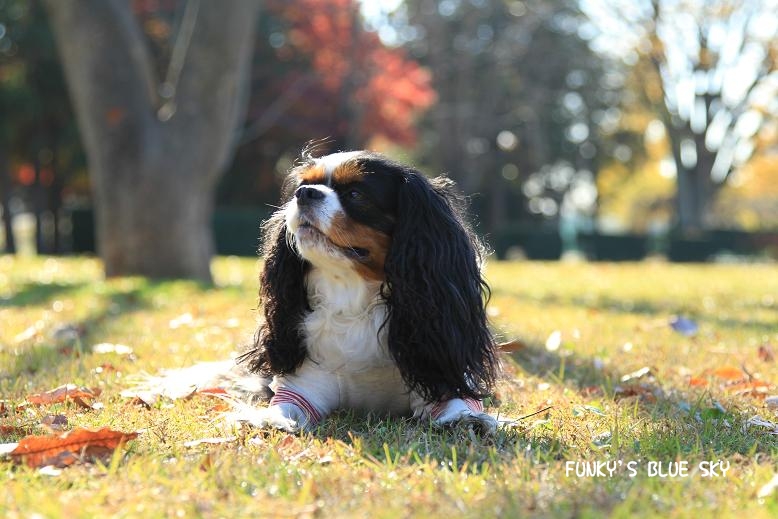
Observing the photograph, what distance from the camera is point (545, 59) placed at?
1153 inches

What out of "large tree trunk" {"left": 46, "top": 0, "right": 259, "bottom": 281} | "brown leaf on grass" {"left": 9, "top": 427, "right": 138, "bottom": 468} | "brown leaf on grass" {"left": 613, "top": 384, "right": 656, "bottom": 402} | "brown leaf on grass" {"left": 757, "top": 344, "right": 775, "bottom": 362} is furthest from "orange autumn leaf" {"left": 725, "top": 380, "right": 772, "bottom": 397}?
"large tree trunk" {"left": 46, "top": 0, "right": 259, "bottom": 281}

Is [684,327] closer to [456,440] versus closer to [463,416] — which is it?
[463,416]

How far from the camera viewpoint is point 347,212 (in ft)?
9.78

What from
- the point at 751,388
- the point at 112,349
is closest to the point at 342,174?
the point at 751,388

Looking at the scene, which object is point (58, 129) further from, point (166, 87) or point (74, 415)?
point (74, 415)

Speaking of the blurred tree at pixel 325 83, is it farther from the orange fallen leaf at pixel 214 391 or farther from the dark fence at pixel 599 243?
the orange fallen leaf at pixel 214 391

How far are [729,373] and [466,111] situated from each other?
20.4 meters

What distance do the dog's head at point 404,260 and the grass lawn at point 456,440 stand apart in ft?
0.85

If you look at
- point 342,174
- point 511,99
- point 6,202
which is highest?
point 511,99

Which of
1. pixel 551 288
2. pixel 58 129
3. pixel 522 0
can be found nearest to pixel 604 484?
pixel 551 288

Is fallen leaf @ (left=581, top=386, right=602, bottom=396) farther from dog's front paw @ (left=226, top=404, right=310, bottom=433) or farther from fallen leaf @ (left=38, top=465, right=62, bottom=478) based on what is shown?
fallen leaf @ (left=38, top=465, right=62, bottom=478)

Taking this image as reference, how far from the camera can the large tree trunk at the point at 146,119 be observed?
9.00 meters

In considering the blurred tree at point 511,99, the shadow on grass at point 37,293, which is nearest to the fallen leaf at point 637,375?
the shadow on grass at point 37,293

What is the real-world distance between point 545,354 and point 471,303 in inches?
72.4
